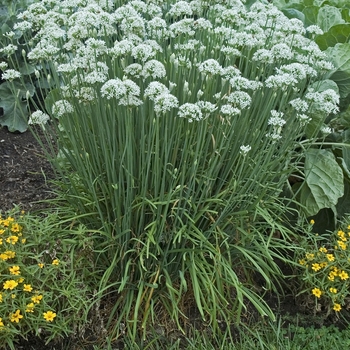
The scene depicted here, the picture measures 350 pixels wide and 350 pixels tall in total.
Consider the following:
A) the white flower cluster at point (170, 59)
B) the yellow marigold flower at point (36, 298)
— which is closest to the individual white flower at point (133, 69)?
the white flower cluster at point (170, 59)

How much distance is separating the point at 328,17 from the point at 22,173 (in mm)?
2963

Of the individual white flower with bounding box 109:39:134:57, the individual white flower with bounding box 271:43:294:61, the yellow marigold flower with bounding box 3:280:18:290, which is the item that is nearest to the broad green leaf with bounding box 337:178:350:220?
the individual white flower with bounding box 271:43:294:61

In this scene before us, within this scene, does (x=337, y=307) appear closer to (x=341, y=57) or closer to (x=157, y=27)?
(x=341, y=57)

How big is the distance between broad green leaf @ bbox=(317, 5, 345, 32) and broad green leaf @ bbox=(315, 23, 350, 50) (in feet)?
0.88

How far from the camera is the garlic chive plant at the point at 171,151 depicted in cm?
261

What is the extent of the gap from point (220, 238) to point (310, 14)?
8.50 ft

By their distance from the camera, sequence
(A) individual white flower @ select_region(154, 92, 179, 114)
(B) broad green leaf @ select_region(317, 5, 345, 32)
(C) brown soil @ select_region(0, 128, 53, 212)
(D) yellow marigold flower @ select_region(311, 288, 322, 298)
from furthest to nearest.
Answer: (B) broad green leaf @ select_region(317, 5, 345, 32) < (C) brown soil @ select_region(0, 128, 53, 212) < (D) yellow marigold flower @ select_region(311, 288, 322, 298) < (A) individual white flower @ select_region(154, 92, 179, 114)

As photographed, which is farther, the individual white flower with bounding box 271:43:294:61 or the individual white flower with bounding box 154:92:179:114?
the individual white flower with bounding box 271:43:294:61

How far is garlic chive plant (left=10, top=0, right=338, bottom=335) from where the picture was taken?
261 cm

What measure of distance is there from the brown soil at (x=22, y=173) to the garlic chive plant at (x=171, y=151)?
68cm

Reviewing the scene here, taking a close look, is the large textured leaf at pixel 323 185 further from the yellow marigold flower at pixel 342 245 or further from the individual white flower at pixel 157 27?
the individual white flower at pixel 157 27

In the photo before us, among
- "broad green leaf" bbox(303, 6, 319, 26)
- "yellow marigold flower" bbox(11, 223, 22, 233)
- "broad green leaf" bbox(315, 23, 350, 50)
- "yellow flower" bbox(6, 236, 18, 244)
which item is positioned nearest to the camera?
"yellow flower" bbox(6, 236, 18, 244)

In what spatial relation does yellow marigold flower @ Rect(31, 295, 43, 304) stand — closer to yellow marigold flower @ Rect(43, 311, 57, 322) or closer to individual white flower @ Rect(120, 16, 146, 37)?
yellow marigold flower @ Rect(43, 311, 57, 322)

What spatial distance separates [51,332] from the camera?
2646 mm
